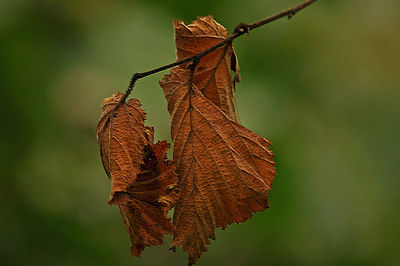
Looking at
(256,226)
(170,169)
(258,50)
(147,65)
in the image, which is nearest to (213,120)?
(170,169)

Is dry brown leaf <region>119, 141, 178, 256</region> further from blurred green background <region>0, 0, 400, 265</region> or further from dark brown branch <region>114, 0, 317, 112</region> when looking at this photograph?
blurred green background <region>0, 0, 400, 265</region>

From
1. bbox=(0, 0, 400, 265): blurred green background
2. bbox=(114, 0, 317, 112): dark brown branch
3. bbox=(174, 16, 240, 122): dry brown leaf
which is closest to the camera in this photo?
bbox=(114, 0, 317, 112): dark brown branch

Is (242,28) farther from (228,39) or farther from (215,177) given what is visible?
(215,177)

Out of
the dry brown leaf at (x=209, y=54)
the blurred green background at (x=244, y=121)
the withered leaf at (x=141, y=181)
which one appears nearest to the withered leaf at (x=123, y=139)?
the withered leaf at (x=141, y=181)

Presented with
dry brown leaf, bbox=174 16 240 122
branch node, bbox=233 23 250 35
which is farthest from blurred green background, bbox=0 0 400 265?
branch node, bbox=233 23 250 35

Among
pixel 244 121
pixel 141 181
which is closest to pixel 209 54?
pixel 141 181

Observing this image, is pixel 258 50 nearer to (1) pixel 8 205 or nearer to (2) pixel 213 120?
(1) pixel 8 205
